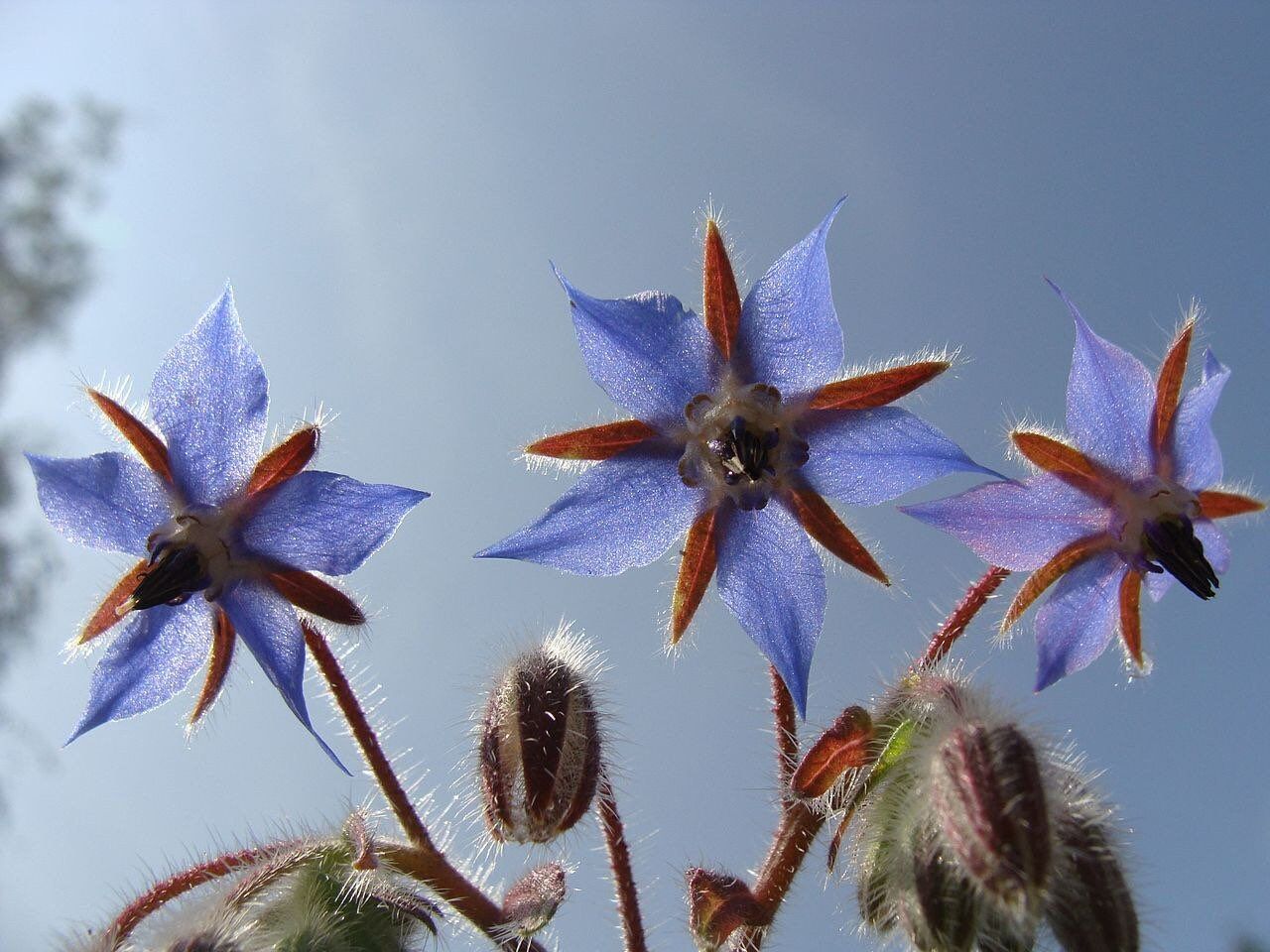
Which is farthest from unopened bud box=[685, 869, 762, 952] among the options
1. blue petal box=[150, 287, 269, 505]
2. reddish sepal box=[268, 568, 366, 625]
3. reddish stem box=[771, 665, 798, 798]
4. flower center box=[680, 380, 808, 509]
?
blue petal box=[150, 287, 269, 505]

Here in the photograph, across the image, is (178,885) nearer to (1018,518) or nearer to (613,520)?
(613,520)

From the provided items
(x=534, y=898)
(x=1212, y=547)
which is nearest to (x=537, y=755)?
(x=534, y=898)

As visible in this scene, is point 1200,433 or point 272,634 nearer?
point 272,634

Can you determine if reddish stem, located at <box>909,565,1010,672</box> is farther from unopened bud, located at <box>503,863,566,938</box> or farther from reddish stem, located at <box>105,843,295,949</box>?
Result: reddish stem, located at <box>105,843,295,949</box>

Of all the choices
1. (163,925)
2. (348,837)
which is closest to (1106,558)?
(348,837)

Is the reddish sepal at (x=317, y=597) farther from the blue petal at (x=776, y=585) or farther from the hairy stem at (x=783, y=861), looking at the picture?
the hairy stem at (x=783, y=861)
